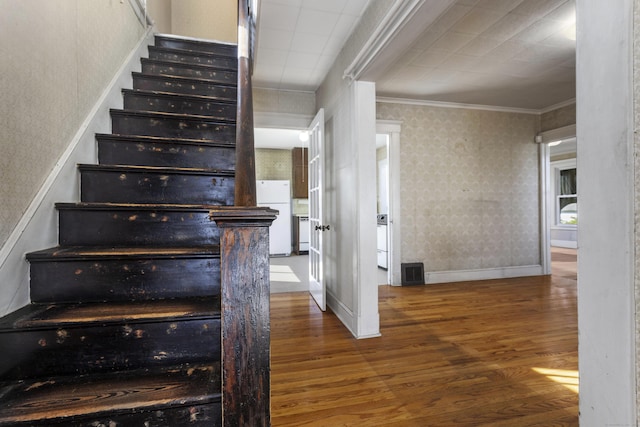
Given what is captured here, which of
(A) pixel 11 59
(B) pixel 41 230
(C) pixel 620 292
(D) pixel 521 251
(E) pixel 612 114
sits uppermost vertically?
(A) pixel 11 59

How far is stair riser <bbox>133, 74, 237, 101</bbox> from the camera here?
7.12ft

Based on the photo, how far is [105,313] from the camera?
39.2 inches

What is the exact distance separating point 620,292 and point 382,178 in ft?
21.2

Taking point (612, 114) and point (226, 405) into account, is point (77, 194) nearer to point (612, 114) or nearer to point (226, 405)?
point (226, 405)

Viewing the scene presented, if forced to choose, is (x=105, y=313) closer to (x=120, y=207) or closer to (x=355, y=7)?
(x=120, y=207)

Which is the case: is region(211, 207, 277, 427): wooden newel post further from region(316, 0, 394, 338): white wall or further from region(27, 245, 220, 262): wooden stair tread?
region(316, 0, 394, 338): white wall

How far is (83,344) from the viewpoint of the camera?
946 mm

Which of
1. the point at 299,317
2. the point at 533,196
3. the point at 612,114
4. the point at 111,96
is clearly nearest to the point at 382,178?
the point at 533,196

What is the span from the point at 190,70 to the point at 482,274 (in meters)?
4.52

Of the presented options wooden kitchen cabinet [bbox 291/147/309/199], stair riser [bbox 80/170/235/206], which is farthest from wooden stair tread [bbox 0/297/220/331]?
wooden kitchen cabinet [bbox 291/147/309/199]

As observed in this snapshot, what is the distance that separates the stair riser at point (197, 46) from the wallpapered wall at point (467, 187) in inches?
80.0

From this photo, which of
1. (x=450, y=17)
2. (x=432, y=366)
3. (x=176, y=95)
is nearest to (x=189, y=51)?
(x=176, y=95)

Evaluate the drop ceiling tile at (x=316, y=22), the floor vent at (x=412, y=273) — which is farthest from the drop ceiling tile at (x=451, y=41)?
the floor vent at (x=412, y=273)

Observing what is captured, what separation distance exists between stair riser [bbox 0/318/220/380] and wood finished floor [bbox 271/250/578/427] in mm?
722
